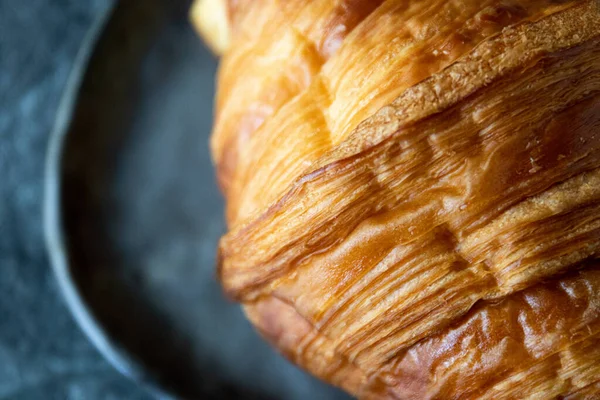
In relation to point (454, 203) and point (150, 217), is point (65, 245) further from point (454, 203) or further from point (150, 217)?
point (454, 203)

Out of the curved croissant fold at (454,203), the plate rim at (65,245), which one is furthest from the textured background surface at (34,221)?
the curved croissant fold at (454,203)

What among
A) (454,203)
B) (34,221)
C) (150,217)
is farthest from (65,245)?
(454,203)

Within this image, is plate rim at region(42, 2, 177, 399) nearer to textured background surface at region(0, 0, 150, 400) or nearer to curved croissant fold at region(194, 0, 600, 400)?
textured background surface at region(0, 0, 150, 400)

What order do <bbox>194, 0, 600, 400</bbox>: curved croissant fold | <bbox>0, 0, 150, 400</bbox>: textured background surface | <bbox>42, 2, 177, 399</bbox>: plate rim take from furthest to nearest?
1. <bbox>0, 0, 150, 400</bbox>: textured background surface
2. <bbox>42, 2, 177, 399</bbox>: plate rim
3. <bbox>194, 0, 600, 400</bbox>: curved croissant fold

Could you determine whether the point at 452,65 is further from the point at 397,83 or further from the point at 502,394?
the point at 502,394

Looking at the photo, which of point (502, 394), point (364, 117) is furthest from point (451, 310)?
point (364, 117)

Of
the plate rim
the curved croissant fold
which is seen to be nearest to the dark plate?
the plate rim
